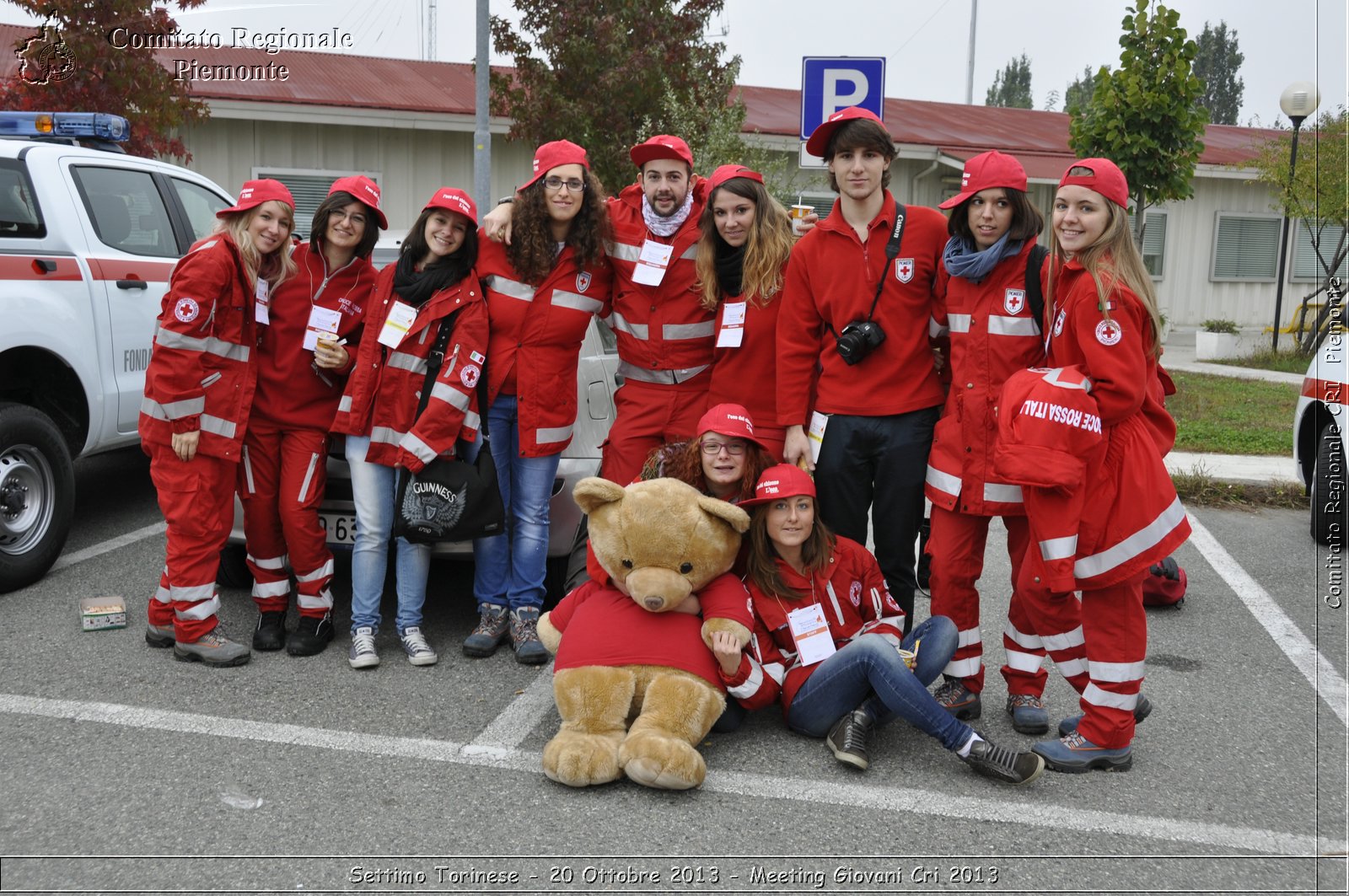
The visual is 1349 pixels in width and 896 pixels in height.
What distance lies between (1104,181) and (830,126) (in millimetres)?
1045

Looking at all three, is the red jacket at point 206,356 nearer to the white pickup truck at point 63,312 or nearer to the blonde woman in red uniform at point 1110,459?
the white pickup truck at point 63,312

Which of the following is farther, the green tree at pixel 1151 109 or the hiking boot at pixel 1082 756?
the green tree at pixel 1151 109

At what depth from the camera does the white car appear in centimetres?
588

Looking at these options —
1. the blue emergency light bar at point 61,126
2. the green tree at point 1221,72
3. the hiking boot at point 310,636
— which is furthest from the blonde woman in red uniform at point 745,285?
the green tree at point 1221,72

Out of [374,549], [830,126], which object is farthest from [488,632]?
[830,126]

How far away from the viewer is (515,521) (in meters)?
→ 4.54

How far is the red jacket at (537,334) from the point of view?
4367mm

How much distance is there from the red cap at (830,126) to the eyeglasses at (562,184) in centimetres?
90

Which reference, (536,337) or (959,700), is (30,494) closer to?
(536,337)

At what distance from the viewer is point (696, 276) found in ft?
14.1

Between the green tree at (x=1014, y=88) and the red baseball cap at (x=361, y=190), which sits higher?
the green tree at (x=1014, y=88)

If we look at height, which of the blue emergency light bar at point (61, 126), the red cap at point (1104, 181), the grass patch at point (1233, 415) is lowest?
the grass patch at point (1233, 415)

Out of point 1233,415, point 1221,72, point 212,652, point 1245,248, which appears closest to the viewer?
point 212,652

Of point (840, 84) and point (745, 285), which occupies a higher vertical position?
point (840, 84)
